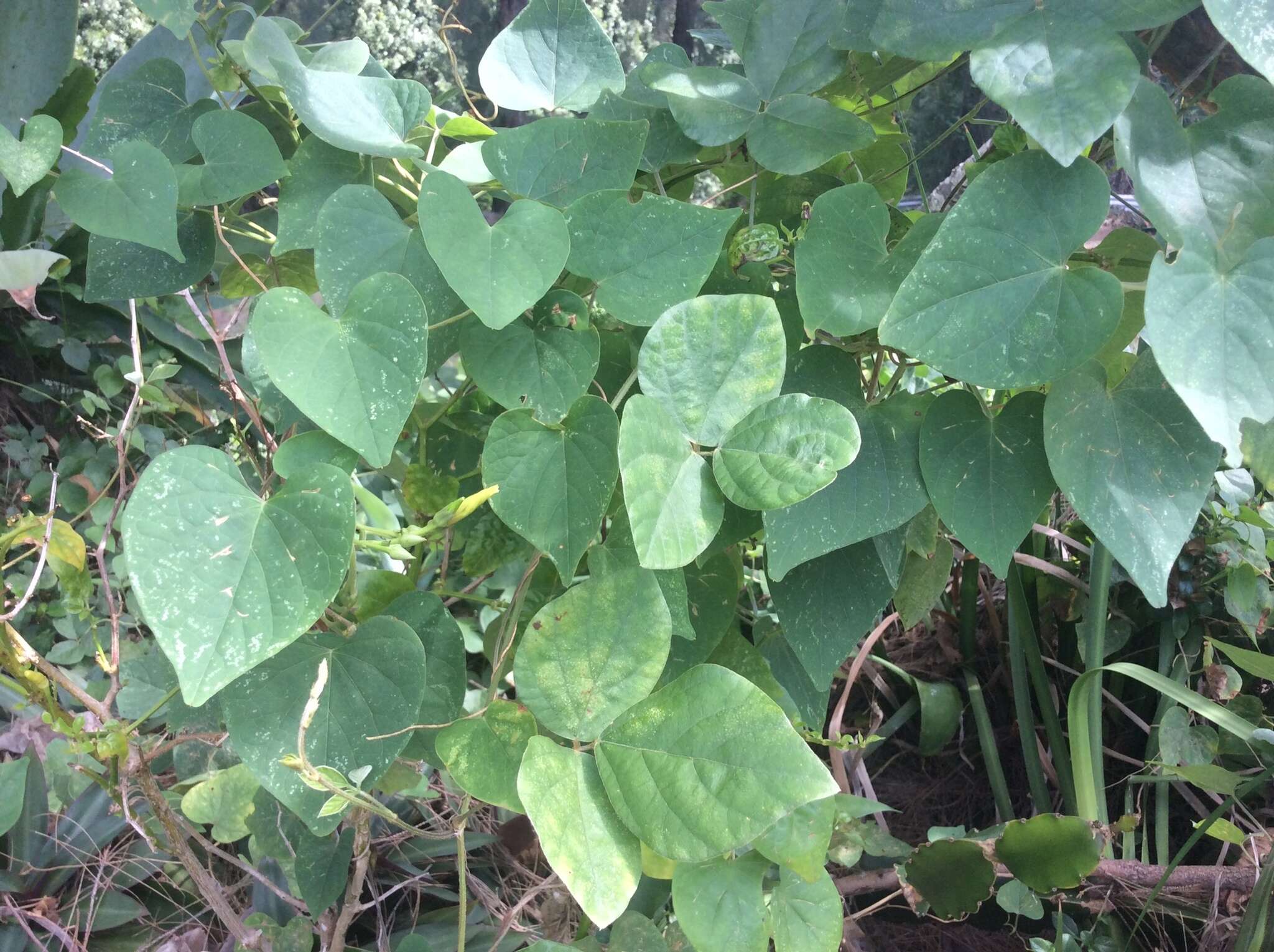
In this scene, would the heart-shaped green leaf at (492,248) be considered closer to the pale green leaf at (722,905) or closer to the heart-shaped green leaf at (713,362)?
the heart-shaped green leaf at (713,362)

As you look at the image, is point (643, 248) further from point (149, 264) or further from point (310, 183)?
point (149, 264)

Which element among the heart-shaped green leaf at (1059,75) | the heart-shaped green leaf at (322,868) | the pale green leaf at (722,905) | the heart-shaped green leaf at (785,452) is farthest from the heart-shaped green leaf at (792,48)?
the heart-shaped green leaf at (322,868)

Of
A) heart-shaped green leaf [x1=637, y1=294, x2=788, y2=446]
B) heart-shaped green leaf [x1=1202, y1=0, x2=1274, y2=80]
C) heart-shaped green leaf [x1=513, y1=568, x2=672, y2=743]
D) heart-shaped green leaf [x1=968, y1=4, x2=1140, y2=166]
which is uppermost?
heart-shaped green leaf [x1=1202, y1=0, x2=1274, y2=80]

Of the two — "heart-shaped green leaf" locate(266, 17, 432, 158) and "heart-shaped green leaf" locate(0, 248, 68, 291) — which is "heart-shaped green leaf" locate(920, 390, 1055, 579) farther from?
"heart-shaped green leaf" locate(0, 248, 68, 291)

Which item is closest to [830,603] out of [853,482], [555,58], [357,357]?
[853,482]

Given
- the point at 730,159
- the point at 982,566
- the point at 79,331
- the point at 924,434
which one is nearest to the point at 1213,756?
the point at 982,566

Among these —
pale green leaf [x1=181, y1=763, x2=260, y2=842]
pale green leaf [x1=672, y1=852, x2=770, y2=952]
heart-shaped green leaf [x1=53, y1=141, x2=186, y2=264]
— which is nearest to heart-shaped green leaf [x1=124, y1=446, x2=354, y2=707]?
heart-shaped green leaf [x1=53, y1=141, x2=186, y2=264]
